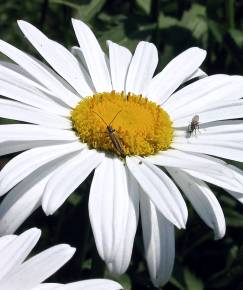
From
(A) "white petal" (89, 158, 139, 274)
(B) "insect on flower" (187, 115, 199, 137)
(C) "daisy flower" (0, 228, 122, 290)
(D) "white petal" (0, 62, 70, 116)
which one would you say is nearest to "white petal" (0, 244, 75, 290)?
(C) "daisy flower" (0, 228, 122, 290)

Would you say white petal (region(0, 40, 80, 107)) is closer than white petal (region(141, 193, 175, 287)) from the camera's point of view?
No

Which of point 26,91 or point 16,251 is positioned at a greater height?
point 26,91

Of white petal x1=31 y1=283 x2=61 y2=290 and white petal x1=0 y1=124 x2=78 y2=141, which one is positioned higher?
white petal x1=0 y1=124 x2=78 y2=141

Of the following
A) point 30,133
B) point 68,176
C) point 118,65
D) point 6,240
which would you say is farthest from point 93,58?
point 6,240

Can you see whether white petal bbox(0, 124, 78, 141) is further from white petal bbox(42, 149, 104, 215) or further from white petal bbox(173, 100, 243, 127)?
white petal bbox(173, 100, 243, 127)

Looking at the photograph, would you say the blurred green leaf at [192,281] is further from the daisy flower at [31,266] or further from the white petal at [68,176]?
the daisy flower at [31,266]

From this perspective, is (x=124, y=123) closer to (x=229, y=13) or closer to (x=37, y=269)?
(x=37, y=269)
